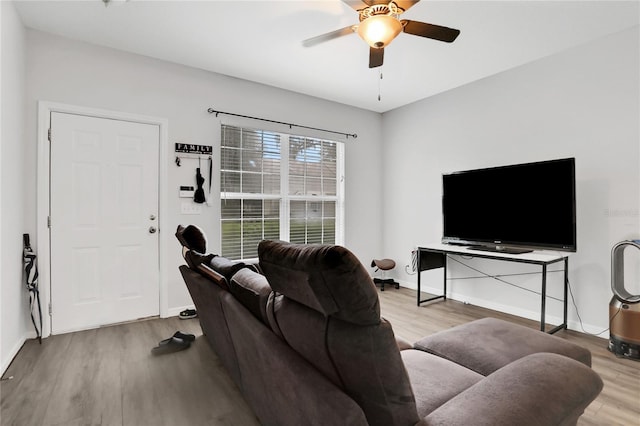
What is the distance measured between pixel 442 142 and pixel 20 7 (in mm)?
4414

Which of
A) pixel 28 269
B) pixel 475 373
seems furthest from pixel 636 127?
pixel 28 269

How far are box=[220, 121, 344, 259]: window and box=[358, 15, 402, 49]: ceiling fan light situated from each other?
219 cm

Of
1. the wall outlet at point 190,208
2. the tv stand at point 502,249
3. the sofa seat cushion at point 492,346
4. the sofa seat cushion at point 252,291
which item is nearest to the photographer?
the sofa seat cushion at point 252,291

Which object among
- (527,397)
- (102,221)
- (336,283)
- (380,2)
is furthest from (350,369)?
(102,221)

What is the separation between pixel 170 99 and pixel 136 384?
2.72 m

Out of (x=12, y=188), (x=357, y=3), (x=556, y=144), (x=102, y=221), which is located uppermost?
(x=357, y=3)

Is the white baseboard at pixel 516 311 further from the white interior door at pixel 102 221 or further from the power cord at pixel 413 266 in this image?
the white interior door at pixel 102 221

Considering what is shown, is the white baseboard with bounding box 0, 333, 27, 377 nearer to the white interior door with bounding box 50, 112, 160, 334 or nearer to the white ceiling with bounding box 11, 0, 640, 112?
the white interior door with bounding box 50, 112, 160, 334

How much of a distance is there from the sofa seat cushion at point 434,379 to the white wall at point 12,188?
8.93 ft

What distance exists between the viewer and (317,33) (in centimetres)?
279

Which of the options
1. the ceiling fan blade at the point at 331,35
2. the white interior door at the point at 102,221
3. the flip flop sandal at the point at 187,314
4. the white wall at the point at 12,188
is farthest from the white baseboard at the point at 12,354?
the ceiling fan blade at the point at 331,35

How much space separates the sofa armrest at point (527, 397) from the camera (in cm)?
87

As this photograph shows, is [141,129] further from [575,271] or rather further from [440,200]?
[575,271]

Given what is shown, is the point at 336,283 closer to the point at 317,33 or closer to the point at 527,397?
the point at 527,397
